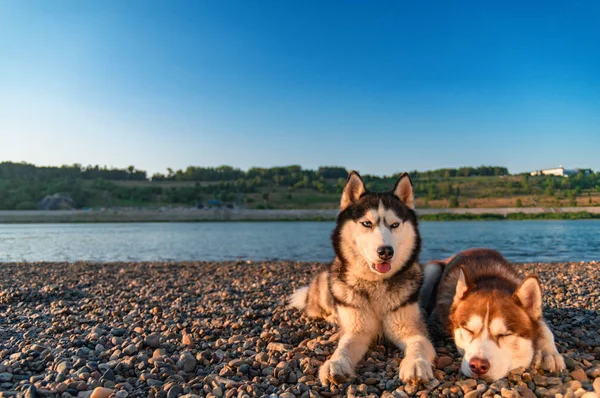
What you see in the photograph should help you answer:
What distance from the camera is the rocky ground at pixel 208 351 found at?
374 centimetres

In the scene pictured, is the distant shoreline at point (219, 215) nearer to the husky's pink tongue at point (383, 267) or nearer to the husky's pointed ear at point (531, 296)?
the husky's pointed ear at point (531, 296)

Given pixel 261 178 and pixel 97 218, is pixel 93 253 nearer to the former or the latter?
pixel 97 218

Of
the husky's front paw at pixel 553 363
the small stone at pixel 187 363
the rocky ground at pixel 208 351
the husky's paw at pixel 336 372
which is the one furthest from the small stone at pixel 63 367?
the husky's front paw at pixel 553 363

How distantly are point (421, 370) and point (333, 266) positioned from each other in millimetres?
1955

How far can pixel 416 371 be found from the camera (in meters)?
3.79

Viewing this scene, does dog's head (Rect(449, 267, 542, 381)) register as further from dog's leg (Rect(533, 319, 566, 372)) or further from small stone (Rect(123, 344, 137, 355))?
small stone (Rect(123, 344, 137, 355))

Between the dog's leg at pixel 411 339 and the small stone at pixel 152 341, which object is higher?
the dog's leg at pixel 411 339

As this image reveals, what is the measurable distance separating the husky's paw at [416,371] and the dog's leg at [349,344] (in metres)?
0.54

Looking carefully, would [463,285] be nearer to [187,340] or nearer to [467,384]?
[467,384]

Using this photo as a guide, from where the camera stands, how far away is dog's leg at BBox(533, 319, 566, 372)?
12.7ft

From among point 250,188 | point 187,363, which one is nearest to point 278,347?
point 187,363

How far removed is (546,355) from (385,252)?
1871 millimetres

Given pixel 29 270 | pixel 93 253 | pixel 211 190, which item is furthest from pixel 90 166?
pixel 29 270

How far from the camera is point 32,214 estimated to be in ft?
278
